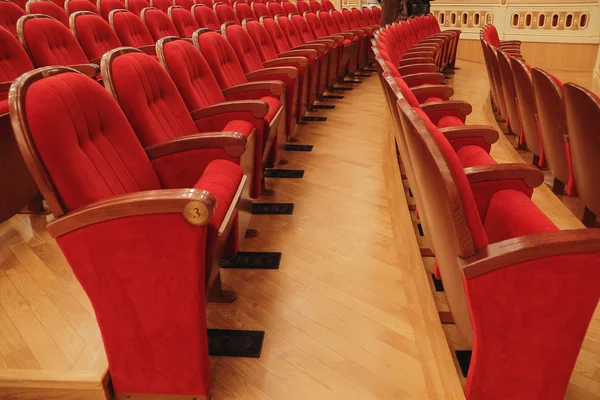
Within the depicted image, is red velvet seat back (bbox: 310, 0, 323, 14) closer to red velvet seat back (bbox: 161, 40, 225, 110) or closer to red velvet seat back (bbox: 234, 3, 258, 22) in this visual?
red velvet seat back (bbox: 234, 3, 258, 22)

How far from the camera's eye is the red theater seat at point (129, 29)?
2.34ft

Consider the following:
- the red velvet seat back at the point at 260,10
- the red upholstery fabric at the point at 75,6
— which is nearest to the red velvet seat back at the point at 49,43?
the red upholstery fabric at the point at 75,6

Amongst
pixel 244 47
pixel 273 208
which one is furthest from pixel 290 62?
pixel 273 208

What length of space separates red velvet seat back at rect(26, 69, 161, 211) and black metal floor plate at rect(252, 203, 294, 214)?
0.19 meters

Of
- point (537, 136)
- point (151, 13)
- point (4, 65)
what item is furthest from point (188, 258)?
point (151, 13)

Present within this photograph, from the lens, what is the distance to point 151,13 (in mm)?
809

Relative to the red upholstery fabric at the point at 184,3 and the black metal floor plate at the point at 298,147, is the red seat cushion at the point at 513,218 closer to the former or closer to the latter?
the black metal floor plate at the point at 298,147

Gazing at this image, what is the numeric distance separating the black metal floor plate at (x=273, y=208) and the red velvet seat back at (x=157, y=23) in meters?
0.42

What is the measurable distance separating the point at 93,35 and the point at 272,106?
29 cm

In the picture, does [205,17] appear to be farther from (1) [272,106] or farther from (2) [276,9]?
(1) [272,106]

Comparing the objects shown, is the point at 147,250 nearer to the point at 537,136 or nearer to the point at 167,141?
the point at 167,141

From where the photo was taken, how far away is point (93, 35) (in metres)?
0.65

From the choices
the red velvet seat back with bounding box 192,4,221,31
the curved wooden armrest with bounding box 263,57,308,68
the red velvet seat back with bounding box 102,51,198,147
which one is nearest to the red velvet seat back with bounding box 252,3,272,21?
the red velvet seat back with bounding box 192,4,221,31

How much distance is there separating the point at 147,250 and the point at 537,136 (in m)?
0.52
